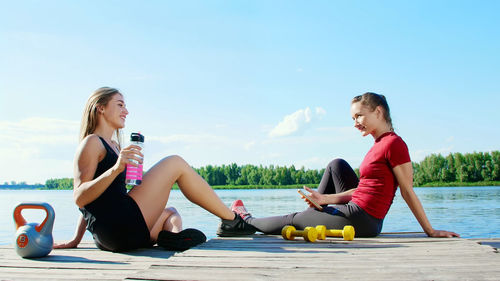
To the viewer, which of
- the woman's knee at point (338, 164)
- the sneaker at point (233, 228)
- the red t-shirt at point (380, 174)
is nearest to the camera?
the red t-shirt at point (380, 174)

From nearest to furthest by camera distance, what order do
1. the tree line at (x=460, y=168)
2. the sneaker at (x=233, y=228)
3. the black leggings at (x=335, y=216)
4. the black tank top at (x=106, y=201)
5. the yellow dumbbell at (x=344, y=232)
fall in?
the black tank top at (x=106, y=201) < the yellow dumbbell at (x=344, y=232) < the black leggings at (x=335, y=216) < the sneaker at (x=233, y=228) < the tree line at (x=460, y=168)

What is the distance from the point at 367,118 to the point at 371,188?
64 centimetres

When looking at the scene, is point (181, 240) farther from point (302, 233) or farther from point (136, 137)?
point (302, 233)

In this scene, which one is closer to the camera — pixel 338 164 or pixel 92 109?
pixel 92 109

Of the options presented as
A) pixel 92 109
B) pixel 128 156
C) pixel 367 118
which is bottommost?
pixel 128 156

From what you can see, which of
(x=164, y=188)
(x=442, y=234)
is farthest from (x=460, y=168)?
(x=164, y=188)

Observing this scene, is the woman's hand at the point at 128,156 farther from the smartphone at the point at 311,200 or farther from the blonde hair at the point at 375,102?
the blonde hair at the point at 375,102

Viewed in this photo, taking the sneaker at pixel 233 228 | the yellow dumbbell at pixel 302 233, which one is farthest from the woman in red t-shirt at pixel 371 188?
the yellow dumbbell at pixel 302 233

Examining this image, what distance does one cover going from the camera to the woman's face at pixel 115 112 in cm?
345

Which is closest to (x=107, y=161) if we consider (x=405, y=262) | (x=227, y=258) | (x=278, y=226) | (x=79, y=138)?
(x=79, y=138)

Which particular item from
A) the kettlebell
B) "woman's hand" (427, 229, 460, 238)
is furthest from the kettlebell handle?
"woman's hand" (427, 229, 460, 238)

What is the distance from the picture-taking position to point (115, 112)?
11.4ft

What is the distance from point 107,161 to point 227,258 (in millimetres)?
1239

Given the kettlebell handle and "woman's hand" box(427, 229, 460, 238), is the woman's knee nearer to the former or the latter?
"woman's hand" box(427, 229, 460, 238)
